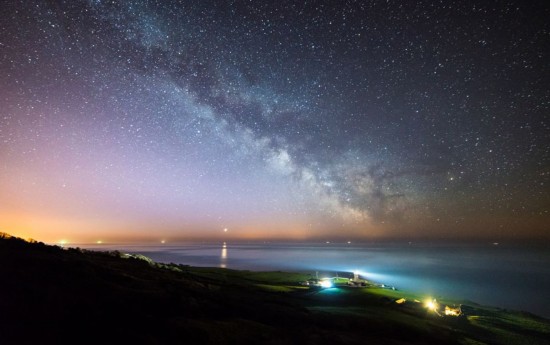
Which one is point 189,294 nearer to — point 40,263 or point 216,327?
point 216,327

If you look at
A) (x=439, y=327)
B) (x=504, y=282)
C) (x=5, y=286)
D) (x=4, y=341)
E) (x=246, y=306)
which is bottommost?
(x=504, y=282)

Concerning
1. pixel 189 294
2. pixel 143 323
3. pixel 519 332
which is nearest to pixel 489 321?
pixel 519 332

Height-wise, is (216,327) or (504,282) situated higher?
(216,327)

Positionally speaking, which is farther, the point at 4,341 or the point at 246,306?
the point at 246,306

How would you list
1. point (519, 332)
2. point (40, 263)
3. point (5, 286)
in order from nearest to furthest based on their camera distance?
1. point (5, 286)
2. point (40, 263)
3. point (519, 332)

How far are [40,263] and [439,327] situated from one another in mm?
28236

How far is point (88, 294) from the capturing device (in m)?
16.0

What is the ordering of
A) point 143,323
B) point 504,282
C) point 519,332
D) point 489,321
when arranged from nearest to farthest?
point 143,323 → point 519,332 → point 489,321 → point 504,282

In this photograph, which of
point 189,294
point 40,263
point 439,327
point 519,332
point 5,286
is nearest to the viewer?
point 5,286

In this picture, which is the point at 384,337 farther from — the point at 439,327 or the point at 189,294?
the point at 189,294

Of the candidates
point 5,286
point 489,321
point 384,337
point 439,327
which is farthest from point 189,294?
point 489,321

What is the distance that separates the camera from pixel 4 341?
1155cm

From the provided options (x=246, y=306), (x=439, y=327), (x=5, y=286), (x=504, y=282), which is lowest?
(x=504, y=282)

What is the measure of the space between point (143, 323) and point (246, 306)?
7764 millimetres
